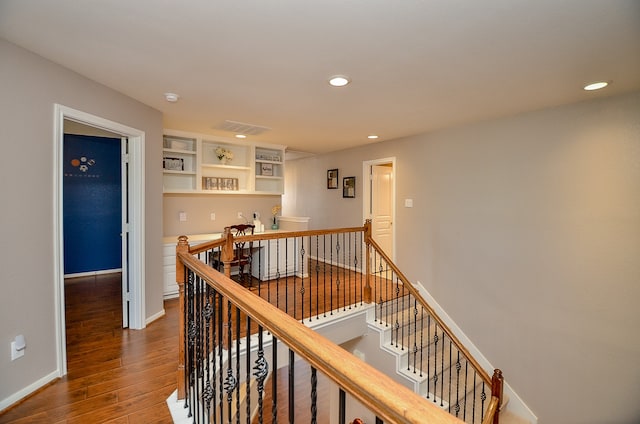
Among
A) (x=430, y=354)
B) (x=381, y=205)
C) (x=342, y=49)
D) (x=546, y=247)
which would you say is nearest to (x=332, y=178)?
(x=381, y=205)

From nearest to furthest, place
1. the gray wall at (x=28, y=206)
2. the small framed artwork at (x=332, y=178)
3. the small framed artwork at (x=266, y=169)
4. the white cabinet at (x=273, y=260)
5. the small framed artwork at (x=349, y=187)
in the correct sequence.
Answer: the gray wall at (x=28, y=206) → the white cabinet at (x=273, y=260) → the small framed artwork at (x=266, y=169) → the small framed artwork at (x=349, y=187) → the small framed artwork at (x=332, y=178)

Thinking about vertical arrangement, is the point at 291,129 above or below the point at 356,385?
above

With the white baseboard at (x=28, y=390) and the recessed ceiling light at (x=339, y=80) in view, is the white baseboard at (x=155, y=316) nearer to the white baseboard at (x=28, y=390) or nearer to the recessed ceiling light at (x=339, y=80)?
the white baseboard at (x=28, y=390)

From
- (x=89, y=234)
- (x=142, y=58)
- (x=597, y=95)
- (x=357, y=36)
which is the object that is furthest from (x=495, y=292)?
(x=89, y=234)

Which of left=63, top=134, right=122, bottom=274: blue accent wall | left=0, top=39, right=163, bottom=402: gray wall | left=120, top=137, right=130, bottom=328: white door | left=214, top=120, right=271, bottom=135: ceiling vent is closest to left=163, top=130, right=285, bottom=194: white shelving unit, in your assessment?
left=214, top=120, right=271, bottom=135: ceiling vent

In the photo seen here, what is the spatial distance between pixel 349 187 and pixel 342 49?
12.6ft

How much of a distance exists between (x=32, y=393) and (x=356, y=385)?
2.65 meters

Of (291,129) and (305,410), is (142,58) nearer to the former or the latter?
(291,129)

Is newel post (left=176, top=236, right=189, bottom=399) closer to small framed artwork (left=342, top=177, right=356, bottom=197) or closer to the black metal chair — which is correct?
the black metal chair

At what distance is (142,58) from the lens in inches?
85.0

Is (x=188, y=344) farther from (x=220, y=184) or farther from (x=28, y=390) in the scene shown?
(x=220, y=184)

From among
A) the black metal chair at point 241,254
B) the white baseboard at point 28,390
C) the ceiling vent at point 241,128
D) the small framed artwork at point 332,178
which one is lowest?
the white baseboard at point 28,390

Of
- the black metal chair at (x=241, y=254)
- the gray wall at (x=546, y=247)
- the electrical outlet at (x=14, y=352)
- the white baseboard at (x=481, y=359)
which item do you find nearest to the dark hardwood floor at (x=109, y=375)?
the electrical outlet at (x=14, y=352)

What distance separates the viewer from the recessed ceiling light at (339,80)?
2.43 metres
